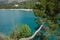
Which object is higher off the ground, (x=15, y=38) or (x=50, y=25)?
(x=50, y=25)

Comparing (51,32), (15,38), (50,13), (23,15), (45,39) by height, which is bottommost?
(23,15)

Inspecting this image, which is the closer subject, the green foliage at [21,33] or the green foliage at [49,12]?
the green foliage at [49,12]

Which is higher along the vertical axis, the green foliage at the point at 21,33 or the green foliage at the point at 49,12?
the green foliage at the point at 49,12

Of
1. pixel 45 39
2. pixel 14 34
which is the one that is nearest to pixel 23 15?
pixel 14 34

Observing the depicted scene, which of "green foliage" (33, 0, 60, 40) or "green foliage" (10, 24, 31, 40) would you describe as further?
"green foliage" (10, 24, 31, 40)

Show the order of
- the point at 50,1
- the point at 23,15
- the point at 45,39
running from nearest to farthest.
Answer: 1. the point at 50,1
2. the point at 45,39
3. the point at 23,15

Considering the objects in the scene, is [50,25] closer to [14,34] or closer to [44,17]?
[44,17]

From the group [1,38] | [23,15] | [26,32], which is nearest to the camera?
[1,38]

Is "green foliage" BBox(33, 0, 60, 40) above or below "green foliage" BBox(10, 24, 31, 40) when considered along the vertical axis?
above

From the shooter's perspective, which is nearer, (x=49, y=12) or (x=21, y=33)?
(x=49, y=12)

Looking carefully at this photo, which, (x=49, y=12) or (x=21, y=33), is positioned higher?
(x=49, y=12)

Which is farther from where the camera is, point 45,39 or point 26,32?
point 26,32
